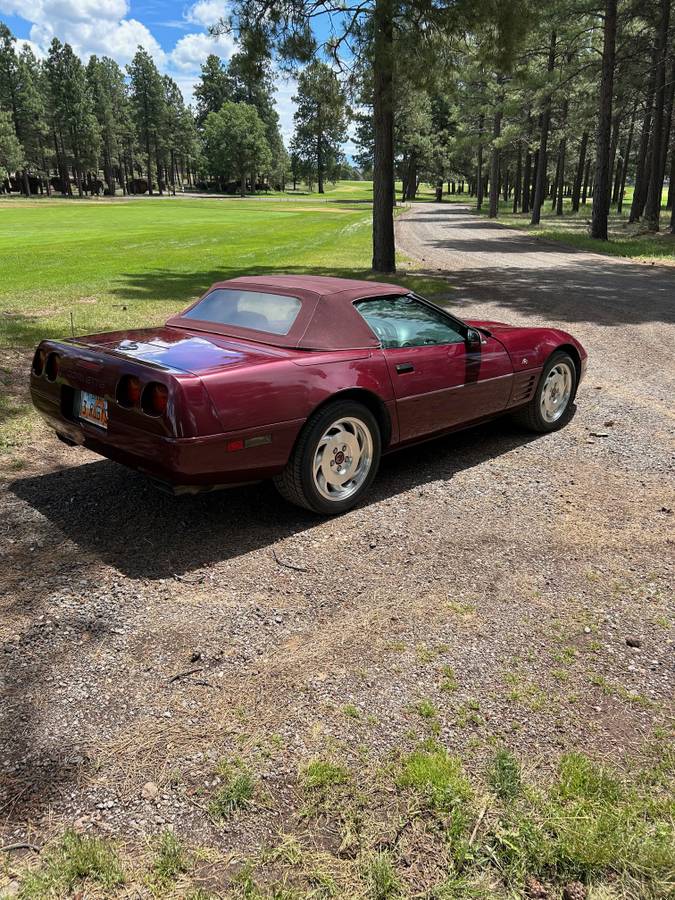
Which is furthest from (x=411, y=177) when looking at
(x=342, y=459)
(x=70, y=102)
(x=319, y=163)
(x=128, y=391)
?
(x=128, y=391)

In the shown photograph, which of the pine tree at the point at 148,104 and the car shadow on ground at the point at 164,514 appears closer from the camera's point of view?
the car shadow on ground at the point at 164,514

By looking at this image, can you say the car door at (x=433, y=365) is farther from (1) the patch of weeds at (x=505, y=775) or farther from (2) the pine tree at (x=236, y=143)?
(2) the pine tree at (x=236, y=143)

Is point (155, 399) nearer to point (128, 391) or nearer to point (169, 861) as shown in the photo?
point (128, 391)

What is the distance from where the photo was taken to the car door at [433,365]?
14.9ft

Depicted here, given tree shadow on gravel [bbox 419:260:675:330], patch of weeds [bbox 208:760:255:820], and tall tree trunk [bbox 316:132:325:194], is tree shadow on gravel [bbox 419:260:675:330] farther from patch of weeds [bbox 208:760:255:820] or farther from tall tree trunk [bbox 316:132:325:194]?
tall tree trunk [bbox 316:132:325:194]

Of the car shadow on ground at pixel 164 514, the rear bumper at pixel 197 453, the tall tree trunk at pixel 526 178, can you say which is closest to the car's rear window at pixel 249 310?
the rear bumper at pixel 197 453

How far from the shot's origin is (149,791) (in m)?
2.19

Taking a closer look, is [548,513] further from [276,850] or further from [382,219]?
[382,219]

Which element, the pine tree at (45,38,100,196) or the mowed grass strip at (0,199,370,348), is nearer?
the mowed grass strip at (0,199,370,348)

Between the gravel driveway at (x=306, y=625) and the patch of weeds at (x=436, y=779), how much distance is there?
75 millimetres

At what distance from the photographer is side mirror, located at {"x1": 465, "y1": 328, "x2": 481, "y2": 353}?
198 inches

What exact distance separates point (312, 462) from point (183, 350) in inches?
39.7

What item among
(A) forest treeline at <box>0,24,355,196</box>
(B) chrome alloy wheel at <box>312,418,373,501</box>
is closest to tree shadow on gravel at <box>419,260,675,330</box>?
(B) chrome alloy wheel at <box>312,418,373,501</box>

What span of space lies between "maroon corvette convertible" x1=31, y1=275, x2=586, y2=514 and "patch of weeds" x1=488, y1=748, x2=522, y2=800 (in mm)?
2013
